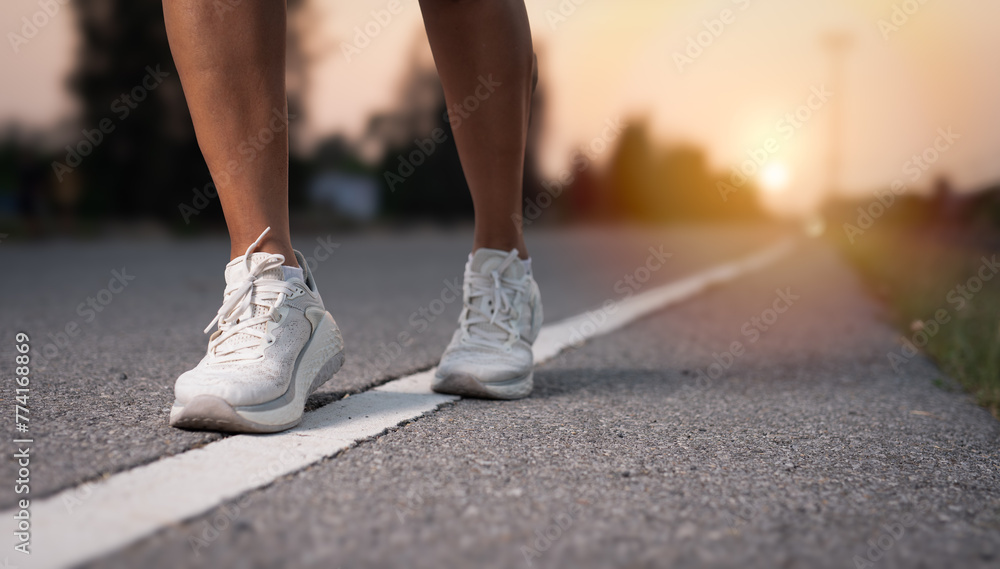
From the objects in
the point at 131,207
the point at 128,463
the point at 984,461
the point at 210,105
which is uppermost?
the point at 131,207

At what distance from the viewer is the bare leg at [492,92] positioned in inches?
73.9

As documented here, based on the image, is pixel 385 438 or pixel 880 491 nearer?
pixel 880 491

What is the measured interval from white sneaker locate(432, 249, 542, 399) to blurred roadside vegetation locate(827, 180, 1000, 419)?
1.20 metres

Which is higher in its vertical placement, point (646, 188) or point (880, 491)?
point (646, 188)

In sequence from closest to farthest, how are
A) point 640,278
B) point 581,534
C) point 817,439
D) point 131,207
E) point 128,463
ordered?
point 581,534 → point 128,463 → point 817,439 → point 640,278 → point 131,207

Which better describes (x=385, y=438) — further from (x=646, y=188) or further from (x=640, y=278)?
(x=646, y=188)

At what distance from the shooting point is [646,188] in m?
53.3

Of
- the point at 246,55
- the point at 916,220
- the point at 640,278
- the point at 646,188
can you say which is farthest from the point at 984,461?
the point at 646,188

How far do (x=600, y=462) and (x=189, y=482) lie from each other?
0.66 metres

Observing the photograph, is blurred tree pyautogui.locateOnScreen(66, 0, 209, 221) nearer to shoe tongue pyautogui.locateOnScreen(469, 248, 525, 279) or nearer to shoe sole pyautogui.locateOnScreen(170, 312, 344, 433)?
shoe tongue pyautogui.locateOnScreen(469, 248, 525, 279)

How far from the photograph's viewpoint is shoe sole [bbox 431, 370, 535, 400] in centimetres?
178

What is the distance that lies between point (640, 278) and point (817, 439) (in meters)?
4.32

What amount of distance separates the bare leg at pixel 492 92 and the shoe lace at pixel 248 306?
2.00 ft

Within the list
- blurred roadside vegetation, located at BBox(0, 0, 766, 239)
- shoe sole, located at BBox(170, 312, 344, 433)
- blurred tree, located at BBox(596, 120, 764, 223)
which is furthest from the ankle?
blurred tree, located at BBox(596, 120, 764, 223)
